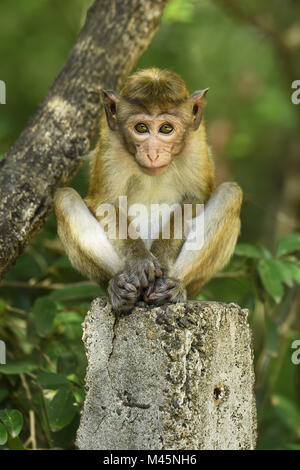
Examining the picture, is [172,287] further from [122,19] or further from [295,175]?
[295,175]

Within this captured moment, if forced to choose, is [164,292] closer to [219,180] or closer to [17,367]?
[17,367]

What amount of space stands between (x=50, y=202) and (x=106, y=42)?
158 centimetres

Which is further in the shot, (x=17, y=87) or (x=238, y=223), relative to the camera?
(x=17, y=87)

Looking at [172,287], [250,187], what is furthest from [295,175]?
[172,287]

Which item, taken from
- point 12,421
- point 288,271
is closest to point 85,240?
point 12,421

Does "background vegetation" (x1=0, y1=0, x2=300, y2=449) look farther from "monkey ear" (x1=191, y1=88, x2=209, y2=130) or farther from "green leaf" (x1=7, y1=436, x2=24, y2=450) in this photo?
"monkey ear" (x1=191, y1=88, x2=209, y2=130)

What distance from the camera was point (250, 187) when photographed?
15500mm

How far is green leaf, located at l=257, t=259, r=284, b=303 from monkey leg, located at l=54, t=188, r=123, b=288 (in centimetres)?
155

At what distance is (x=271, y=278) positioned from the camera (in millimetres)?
6168

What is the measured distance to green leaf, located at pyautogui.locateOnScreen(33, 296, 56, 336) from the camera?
20.4 ft

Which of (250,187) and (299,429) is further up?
(250,187)

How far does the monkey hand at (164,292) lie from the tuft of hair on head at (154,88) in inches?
45.4

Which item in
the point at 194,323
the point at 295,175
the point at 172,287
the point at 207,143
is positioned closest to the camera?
the point at 194,323

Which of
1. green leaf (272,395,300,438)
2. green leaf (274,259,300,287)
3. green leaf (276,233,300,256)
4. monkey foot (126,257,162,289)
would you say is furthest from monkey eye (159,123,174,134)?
green leaf (272,395,300,438)
